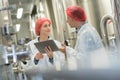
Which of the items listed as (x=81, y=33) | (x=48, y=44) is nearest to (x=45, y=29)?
(x=48, y=44)

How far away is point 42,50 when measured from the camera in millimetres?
1215

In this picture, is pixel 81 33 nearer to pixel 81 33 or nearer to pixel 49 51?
pixel 81 33

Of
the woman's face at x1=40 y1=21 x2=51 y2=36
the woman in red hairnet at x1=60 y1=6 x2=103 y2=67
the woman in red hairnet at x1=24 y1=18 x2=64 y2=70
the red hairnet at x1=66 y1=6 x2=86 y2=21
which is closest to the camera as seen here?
the woman in red hairnet at x1=60 y1=6 x2=103 y2=67

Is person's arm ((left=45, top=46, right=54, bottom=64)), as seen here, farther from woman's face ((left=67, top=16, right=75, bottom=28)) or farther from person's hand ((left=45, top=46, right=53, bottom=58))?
woman's face ((left=67, top=16, right=75, bottom=28))

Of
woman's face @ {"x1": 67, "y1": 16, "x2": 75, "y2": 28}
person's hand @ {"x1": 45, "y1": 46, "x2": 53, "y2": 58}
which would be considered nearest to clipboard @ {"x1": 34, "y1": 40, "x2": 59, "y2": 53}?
person's hand @ {"x1": 45, "y1": 46, "x2": 53, "y2": 58}

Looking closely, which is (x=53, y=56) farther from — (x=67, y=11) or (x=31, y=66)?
(x=67, y=11)

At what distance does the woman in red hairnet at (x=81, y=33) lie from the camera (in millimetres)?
1005

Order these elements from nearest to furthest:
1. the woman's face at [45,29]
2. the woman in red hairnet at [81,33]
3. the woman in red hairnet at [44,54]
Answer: the woman in red hairnet at [81,33]
the woman in red hairnet at [44,54]
the woman's face at [45,29]

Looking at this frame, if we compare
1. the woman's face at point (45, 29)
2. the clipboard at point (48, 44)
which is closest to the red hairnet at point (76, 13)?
the clipboard at point (48, 44)

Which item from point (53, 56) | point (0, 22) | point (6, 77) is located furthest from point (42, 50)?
point (6, 77)

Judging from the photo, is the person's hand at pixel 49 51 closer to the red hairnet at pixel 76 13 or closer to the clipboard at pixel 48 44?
the clipboard at pixel 48 44

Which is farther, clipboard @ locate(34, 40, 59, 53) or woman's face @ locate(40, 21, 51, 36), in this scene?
woman's face @ locate(40, 21, 51, 36)

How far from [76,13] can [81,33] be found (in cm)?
14

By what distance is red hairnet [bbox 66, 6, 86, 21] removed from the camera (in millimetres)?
1106
